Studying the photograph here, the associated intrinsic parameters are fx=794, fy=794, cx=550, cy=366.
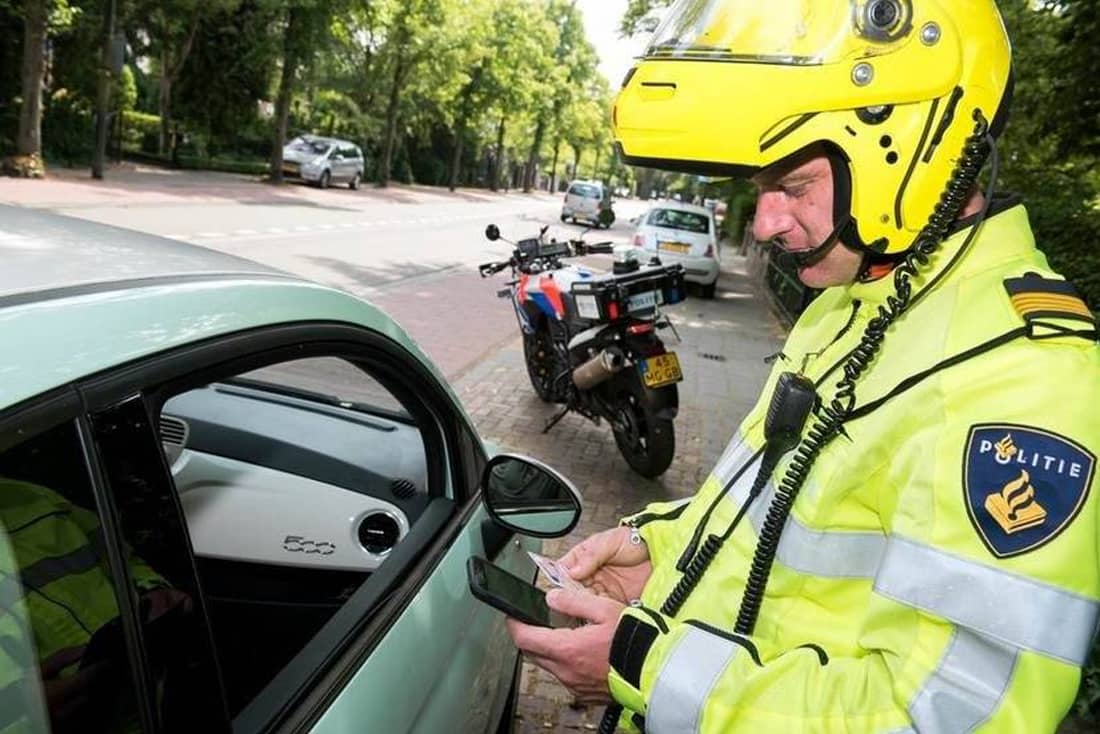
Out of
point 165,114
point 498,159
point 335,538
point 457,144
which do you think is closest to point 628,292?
point 335,538

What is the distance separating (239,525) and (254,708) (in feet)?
3.06

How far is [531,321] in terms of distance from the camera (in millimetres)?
6484

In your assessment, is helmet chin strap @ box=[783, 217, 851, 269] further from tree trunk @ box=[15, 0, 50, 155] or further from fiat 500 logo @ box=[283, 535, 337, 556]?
tree trunk @ box=[15, 0, 50, 155]

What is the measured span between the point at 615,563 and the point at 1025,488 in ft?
3.26

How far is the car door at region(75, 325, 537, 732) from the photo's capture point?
136 cm

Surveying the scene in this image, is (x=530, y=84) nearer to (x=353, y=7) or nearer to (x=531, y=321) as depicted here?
(x=353, y=7)

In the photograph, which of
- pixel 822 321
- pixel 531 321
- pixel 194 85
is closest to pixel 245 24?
pixel 194 85

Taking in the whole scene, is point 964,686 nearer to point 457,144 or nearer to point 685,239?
point 685,239

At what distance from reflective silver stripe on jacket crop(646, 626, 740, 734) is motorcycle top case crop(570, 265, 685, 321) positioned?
13.8 feet

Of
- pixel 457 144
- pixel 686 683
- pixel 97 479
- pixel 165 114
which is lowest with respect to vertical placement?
pixel 686 683

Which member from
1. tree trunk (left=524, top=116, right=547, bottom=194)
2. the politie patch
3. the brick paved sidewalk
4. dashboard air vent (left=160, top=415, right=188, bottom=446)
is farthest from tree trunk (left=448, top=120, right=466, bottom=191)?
the politie patch

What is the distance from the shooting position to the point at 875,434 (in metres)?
1.16

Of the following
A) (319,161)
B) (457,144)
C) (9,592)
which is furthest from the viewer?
(457,144)

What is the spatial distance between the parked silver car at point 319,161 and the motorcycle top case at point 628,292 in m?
24.2
